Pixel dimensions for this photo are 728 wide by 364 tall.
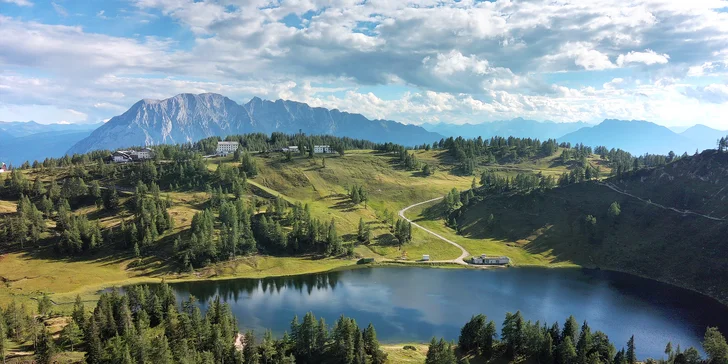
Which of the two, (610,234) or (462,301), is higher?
(610,234)

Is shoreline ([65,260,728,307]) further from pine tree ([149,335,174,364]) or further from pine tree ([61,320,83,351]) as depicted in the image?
pine tree ([149,335,174,364])

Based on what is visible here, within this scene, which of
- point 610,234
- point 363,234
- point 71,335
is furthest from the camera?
point 363,234

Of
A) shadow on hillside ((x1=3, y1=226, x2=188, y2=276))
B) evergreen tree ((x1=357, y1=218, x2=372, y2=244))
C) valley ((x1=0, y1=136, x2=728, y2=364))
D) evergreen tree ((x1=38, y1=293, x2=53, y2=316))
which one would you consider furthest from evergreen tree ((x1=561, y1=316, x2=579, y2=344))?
shadow on hillside ((x1=3, y1=226, x2=188, y2=276))

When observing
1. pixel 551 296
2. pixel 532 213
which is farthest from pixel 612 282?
pixel 532 213

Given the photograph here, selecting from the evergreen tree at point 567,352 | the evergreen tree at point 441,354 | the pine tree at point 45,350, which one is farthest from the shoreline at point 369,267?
the evergreen tree at point 441,354

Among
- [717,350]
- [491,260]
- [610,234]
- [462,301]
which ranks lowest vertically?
[462,301]

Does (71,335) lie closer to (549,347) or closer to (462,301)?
(549,347)

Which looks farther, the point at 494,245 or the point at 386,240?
the point at 494,245

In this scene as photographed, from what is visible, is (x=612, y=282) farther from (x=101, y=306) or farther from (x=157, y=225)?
(x=157, y=225)

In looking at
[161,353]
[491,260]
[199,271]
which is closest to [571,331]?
Answer: [161,353]
